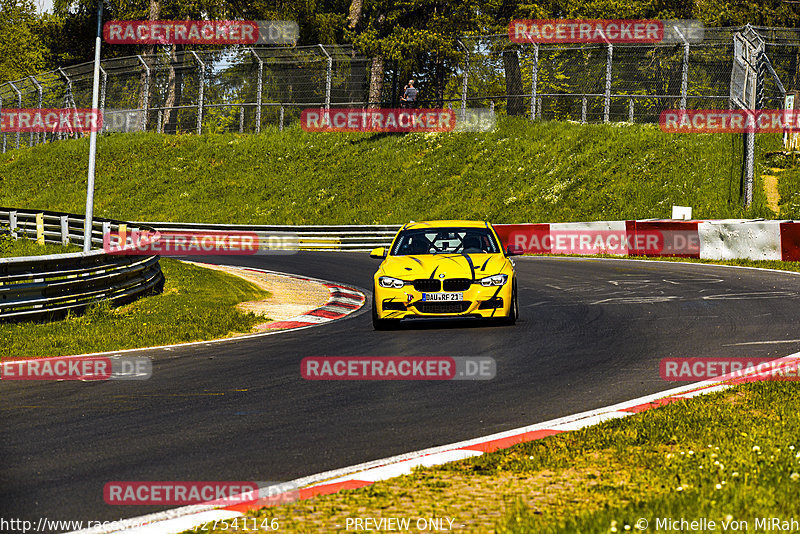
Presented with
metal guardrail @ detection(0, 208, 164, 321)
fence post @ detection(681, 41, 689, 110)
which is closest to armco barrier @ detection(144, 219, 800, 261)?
fence post @ detection(681, 41, 689, 110)

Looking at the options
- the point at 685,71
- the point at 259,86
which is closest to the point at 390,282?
the point at 685,71

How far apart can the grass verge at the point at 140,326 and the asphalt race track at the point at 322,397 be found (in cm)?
105

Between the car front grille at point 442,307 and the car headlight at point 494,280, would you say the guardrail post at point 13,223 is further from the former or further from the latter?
the car headlight at point 494,280

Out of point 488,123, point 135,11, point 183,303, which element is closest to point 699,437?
point 183,303

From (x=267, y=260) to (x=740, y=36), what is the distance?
14.6 metres

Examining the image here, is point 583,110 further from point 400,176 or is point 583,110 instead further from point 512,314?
point 512,314

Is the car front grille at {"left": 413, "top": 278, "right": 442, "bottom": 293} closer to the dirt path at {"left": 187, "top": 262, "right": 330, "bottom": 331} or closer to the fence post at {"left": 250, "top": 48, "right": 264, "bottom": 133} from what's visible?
the dirt path at {"left": 187, "top": 262, "right": 330, "bottom": 331}

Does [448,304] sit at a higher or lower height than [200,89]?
lower

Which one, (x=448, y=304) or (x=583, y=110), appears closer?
(x=448, y=304)

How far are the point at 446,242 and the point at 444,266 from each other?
124 centimetres

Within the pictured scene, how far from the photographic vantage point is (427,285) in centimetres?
1301

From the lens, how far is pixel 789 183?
3088cm

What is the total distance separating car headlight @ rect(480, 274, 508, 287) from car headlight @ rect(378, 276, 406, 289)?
103 cm

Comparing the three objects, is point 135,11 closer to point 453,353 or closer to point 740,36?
point 740,36
